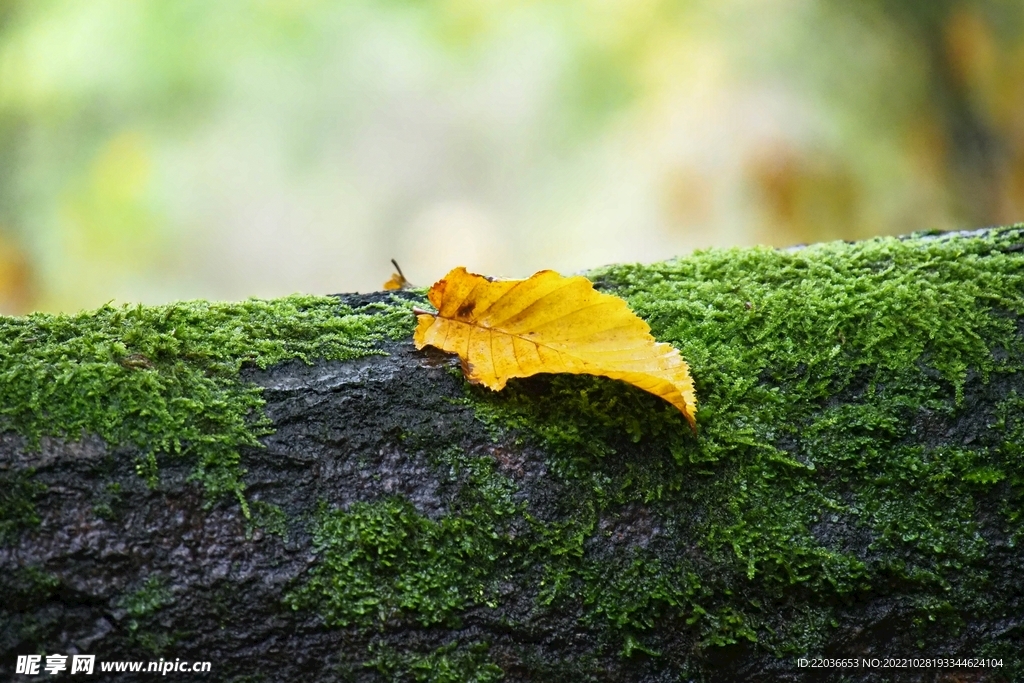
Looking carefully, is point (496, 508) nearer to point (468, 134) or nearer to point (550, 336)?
point (550, 336)

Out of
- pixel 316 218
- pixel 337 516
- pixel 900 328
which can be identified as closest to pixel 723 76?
pixel 316 218

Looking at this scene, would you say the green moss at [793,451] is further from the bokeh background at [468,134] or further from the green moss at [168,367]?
the bokeh background at [468,134]

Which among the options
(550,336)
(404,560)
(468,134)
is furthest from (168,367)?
(468,134)

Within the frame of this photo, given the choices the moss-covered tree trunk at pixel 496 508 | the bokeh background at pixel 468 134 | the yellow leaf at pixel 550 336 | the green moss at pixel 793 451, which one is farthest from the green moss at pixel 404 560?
the bokeh background at pixel 468 134

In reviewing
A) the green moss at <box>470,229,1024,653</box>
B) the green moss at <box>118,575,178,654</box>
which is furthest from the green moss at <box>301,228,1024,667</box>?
the green moss at <box>118,575,178,654</box>

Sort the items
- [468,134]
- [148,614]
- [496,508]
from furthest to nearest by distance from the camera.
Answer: [468,134] → [496,508] → [148,614]

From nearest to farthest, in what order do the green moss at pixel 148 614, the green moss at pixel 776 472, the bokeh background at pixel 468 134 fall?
the green moss at pixel 148 614 < the green moss at pixel 776 472 < the bokeh background at pixel 468 134
